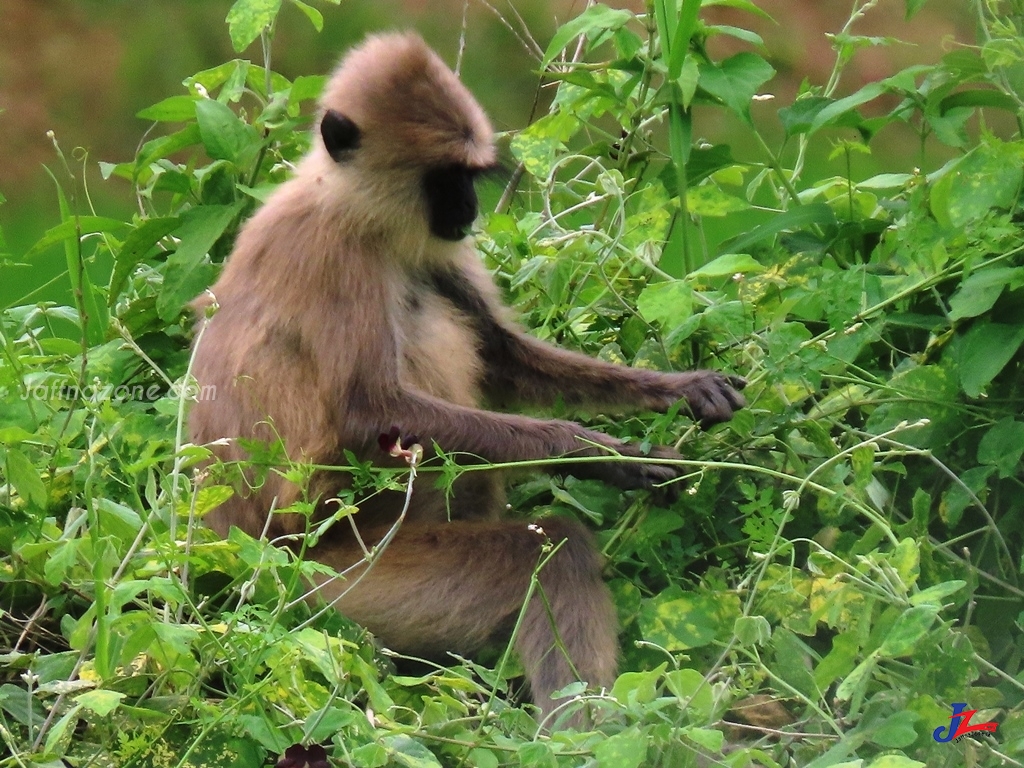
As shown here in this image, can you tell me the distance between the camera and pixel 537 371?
4594mm

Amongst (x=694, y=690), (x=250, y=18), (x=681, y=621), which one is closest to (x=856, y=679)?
(x=694, y=690)

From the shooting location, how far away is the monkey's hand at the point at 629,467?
382 centimetres

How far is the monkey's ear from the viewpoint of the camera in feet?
14.0

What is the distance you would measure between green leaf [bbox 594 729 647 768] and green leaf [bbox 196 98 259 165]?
2.67 metres

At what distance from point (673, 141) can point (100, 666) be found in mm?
2184

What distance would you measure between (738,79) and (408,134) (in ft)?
3.27

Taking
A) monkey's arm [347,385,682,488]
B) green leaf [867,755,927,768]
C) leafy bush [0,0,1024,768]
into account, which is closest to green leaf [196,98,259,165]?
leafy bush [0,0,1024,768]

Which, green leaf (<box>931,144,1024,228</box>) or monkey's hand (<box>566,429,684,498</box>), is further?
monkey's hand (<box>566,429,684,498</box>)

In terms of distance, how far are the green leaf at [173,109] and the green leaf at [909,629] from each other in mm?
2952

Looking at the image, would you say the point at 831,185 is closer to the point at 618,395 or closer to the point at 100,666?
the point at 618,395

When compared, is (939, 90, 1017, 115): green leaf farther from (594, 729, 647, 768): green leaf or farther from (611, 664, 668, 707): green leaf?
(594, 729, 647, 768): green leaf

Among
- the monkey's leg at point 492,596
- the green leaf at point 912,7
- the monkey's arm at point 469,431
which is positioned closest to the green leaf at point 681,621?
the monkey's leg at point 492,596

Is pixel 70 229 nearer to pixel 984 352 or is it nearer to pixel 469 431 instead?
pixel 469 431

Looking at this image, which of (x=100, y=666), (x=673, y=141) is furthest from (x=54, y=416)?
(x=673, y=141)
